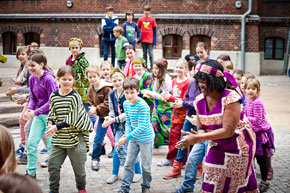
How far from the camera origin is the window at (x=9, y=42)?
69.3ft

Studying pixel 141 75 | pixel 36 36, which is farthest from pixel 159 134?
pixel 36 36

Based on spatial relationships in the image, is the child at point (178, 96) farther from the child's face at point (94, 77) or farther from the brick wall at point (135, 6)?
the brick wall at point (135, 6)

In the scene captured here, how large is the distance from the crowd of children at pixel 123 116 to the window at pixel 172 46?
12627 millimetres

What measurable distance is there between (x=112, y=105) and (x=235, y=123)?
8.39 ft

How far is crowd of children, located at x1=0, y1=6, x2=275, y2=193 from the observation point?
4.79 meters

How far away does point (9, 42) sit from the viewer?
69.3 feet

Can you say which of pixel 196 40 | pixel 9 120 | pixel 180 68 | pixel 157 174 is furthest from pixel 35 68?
pixel 196 40

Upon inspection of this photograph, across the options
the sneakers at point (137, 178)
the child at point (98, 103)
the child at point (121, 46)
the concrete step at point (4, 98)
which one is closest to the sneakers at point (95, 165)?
the child at point (98, 103)

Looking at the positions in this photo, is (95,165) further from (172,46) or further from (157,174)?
(172,46)

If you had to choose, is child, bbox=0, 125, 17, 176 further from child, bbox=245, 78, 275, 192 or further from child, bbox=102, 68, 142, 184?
child, bbox=245, 78, 275, 192

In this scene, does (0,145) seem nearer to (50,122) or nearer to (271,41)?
(50,122)

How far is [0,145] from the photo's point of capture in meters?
2.57

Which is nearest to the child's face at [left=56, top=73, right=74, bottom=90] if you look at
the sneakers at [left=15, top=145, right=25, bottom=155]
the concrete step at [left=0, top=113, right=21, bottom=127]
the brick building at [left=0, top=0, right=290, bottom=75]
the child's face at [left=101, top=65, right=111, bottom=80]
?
the child's face at [left=101, top=65, right=111, bottom=80]

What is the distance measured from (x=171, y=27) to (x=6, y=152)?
16958mm
